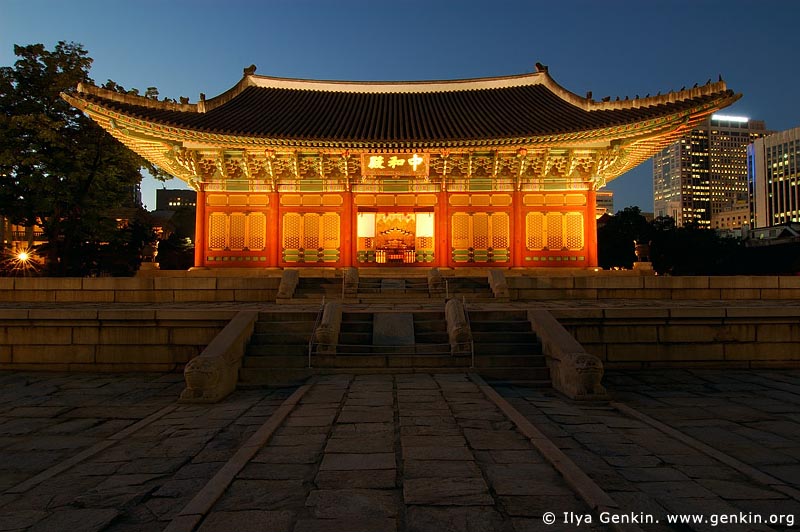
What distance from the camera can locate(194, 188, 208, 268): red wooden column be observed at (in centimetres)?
1892

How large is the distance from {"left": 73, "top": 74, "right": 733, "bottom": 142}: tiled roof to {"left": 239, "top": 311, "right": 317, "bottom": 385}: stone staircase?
909 centimetres

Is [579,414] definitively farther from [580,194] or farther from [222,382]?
[580,194]

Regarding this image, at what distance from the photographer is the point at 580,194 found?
19016 millimetres

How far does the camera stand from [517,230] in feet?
62.1

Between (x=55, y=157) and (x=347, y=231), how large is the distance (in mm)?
13239

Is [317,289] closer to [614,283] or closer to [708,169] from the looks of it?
[614,283]

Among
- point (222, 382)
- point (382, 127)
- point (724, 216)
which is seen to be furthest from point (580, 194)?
point (724, 216)

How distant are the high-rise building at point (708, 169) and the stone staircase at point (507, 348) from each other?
171387 millimetres

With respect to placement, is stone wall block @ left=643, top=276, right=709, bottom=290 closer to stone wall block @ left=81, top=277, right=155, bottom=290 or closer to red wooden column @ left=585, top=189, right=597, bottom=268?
red wooden column @ left=585, top=189, right=597, bottom=268

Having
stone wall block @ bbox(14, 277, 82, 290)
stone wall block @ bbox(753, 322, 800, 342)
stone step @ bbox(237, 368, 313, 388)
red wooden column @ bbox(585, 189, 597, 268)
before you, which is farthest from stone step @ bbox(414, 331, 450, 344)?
red wooden column @ bbox(585, 189, 597, 268)

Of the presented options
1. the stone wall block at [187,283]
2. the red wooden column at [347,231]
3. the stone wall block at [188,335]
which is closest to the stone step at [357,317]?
the stone wall block at [188,335]

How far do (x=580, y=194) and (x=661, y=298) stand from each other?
21.4ft

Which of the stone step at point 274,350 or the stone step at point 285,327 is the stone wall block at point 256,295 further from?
the stone step at point 274,350

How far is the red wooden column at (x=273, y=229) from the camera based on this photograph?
18.9m
